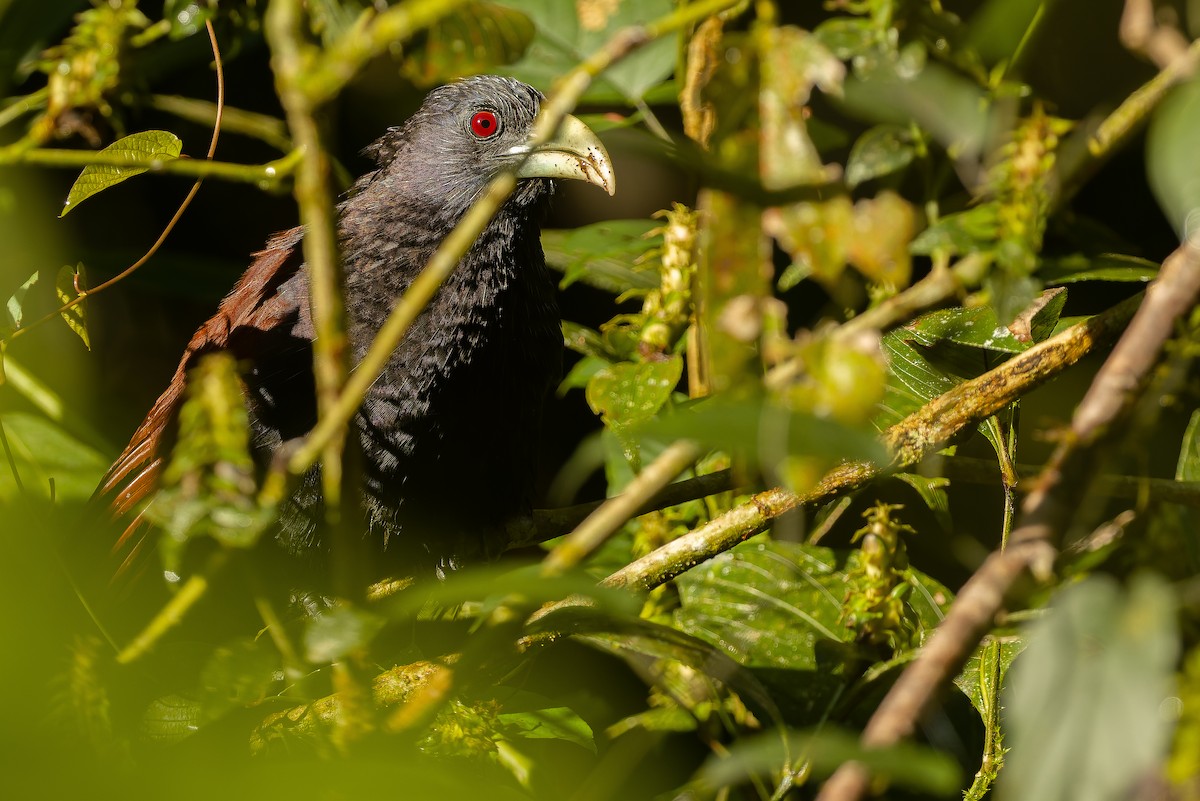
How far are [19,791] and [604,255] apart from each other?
79.4 inches

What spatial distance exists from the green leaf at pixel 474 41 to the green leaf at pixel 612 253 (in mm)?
1417

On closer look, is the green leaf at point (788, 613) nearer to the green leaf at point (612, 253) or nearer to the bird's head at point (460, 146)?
the green leaf at point (612, 253)

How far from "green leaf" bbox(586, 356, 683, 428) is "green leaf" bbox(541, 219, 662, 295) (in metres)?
0.39

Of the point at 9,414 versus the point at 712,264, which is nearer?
the point at 712,264

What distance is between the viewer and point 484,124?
3.03 meters

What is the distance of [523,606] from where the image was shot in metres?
0.89

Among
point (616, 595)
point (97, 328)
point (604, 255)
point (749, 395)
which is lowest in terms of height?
point (97, 328)

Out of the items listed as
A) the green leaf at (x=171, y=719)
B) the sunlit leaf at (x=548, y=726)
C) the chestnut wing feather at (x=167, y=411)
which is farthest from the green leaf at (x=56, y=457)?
the green leaf at (x=171, y=719)

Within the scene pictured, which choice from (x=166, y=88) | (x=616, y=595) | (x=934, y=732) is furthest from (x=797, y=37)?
(x=166, y=88)

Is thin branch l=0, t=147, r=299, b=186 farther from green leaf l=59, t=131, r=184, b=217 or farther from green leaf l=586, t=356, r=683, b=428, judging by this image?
green leaf l=586, t=356, r=683, b=428

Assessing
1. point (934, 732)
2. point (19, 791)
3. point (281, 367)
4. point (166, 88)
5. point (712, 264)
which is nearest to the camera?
point (19, 791)

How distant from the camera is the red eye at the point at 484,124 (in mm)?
3029

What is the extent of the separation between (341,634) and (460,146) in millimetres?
2394

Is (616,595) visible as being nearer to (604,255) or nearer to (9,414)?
(604,255)
